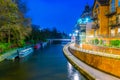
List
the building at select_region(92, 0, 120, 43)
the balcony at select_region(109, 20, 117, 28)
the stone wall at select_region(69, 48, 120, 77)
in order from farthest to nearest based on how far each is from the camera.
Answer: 1. the balcony at select_region(109, 20, 117, 28)
2. the building at select_region(92, 0, 120, 43)
3. the stone wall at select_region(69, 48, 120, 77)

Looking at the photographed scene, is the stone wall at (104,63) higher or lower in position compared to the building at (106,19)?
lower

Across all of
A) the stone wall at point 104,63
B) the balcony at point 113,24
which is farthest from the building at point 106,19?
the stone wall at point 104,63

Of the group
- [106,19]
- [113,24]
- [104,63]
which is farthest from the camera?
[106,19]

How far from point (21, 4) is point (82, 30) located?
16.4 meters

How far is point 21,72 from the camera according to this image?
106 feet

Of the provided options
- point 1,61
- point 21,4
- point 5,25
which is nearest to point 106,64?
point 1,61

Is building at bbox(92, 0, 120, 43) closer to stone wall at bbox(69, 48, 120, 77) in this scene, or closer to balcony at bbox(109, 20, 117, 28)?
balcony at bbox(109, 20, 117, 28)

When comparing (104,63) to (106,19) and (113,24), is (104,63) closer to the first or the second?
(113,24)

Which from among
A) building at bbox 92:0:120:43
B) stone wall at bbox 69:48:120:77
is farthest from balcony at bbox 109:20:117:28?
stone wall at bbox 69:48:120:77

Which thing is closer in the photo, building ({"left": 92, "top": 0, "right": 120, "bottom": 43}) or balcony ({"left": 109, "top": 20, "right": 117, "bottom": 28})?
building ({"left": 92, "top": 0, "right": 120, "bottom": 43})

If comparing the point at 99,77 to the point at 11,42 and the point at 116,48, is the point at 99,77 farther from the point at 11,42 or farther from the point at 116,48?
the point at 11,42

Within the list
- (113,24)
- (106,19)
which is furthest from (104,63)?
(106,19)

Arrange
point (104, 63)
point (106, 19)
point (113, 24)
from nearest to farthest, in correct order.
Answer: point (104, 63) < point (113, 24) < point (106, 19)

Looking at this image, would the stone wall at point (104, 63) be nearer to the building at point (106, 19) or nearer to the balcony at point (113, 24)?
the building at point (106, 19)
